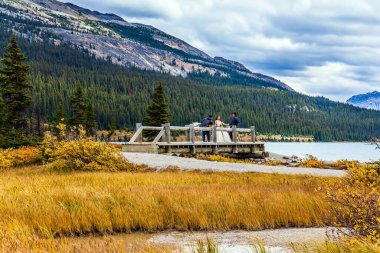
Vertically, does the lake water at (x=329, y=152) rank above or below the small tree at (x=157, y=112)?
below

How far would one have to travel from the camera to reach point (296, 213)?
9617mm

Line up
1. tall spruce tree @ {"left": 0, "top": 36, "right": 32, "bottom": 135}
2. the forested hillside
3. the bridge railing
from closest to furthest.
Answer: the bridge railing < tall spruce tree @ {"left": 0, "top": 36, "right": 32, "bottom": 135} < the forested hillside

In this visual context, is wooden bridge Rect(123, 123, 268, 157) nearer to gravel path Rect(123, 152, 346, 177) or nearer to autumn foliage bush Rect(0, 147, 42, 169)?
gravel path Rect(123, 152, 346, 177)

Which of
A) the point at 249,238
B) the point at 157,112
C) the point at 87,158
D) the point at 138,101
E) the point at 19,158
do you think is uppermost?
the point at 138,101

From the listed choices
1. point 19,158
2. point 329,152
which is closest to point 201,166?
point 19,158

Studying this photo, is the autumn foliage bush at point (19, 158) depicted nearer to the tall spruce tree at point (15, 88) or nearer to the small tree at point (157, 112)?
the tall spruce tree at point (15, 88)

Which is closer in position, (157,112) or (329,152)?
(157,112)

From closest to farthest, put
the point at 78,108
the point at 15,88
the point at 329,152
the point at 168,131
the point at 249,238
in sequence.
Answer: the point at 249,238, the point at 168,131, the point at 15,88, the point at 78,108, the point at 329,152

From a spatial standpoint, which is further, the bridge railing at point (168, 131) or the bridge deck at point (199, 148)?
the bridge railing at point (168, 131)

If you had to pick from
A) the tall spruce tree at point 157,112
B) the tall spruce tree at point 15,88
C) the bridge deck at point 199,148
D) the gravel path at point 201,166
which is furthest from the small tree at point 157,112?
the gravel path at point 201,166

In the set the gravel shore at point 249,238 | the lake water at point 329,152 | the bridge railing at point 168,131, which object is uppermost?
the bridge railing at point 168,131

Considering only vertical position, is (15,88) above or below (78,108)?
below

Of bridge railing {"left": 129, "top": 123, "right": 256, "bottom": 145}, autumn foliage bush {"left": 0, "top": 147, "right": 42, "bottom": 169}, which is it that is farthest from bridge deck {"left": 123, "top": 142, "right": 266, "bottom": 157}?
autumn foliage bush {"left": 0, "top": 147, "right": 42, "bottom": 169}

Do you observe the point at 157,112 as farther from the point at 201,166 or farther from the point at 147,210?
the point at 147,210
